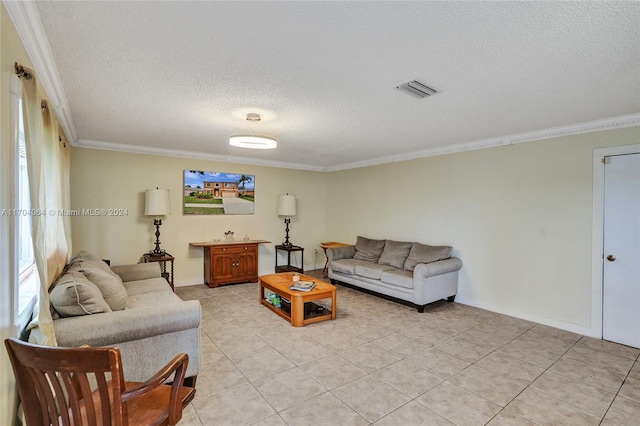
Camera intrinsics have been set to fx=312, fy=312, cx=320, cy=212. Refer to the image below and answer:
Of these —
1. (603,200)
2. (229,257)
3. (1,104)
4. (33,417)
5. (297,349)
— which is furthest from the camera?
(229,257)

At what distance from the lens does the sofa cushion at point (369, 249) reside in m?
5.58

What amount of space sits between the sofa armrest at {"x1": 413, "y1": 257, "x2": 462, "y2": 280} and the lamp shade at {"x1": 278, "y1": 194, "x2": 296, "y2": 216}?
113 inches

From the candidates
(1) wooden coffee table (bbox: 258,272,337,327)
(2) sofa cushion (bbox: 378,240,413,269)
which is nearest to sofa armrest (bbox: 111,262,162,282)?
(1) wooden coffee table (bbox: 258,272,337,327)

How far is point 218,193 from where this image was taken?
5.89 m

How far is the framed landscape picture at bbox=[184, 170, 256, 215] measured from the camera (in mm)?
5586

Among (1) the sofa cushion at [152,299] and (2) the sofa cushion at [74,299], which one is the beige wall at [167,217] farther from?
(2) the sofa cushion at [74,299]

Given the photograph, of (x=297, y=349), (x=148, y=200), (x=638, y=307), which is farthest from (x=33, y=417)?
(x=638, y=307)

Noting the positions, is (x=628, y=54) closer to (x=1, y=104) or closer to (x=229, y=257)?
(x=1, y=104)

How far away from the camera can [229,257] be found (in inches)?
218

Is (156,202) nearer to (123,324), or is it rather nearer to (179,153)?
(179,153)

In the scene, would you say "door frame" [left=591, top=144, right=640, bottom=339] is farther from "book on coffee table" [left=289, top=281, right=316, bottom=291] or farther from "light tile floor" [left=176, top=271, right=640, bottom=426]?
"book on coffee table" [left=289, top=281, right=316, bottom=291]

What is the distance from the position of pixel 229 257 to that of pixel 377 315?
2815 mm

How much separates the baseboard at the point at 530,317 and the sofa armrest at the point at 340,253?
6.45 feet

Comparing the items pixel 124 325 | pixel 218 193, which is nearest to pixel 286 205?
pixel 218 193
